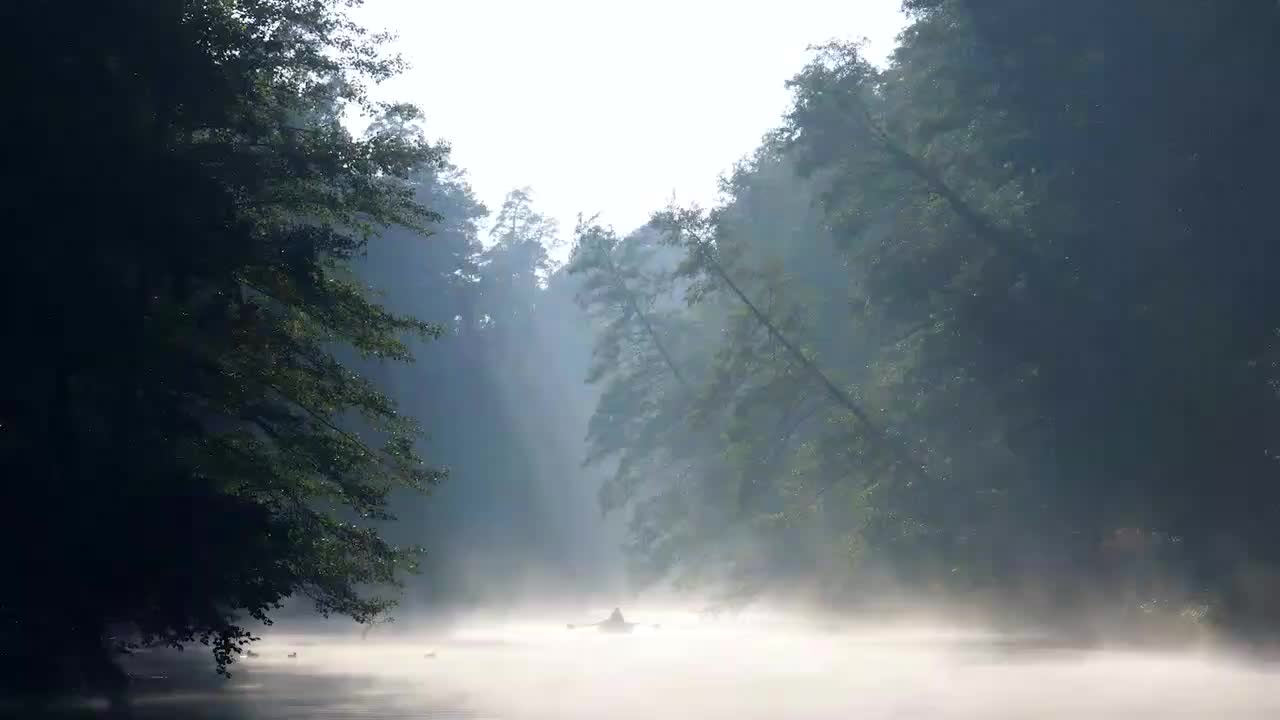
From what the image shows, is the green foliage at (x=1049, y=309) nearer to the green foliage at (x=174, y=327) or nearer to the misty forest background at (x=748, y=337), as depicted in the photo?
the misty forest background at (x=748, y=337)

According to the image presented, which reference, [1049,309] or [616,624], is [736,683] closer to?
[1049,309]

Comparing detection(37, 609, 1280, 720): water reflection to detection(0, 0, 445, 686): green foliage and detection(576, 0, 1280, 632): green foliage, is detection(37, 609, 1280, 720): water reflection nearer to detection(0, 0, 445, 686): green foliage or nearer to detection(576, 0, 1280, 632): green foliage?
detection(0, 0, 445, 686): green foliage

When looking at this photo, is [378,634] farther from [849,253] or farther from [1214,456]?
[1214,456]

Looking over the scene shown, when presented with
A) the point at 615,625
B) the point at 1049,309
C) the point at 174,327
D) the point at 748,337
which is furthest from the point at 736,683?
the point at 615,625

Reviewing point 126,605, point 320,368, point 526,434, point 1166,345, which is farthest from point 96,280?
point 526,434

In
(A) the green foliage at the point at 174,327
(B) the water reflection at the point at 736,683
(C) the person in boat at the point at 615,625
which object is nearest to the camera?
(A) the green foliage at the point at 174,327

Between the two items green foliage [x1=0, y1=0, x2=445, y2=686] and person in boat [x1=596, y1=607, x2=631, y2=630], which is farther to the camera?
person in boat [x1=596, y1=607, x2=631, y2=630]

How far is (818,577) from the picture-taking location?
57031mm

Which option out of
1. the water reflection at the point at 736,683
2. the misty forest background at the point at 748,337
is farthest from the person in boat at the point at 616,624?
the water reflection at the point at 736,683

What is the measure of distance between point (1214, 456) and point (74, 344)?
23741 mm

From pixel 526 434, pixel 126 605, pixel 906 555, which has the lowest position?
pixel 126 605

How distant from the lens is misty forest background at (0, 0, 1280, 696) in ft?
66.6

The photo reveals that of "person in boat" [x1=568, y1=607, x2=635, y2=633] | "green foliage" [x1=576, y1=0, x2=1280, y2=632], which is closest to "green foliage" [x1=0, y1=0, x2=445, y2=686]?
"green foliage" [x1=576, y1=0, x2=1280, y2=632]

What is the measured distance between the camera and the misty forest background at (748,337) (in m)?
20.3
